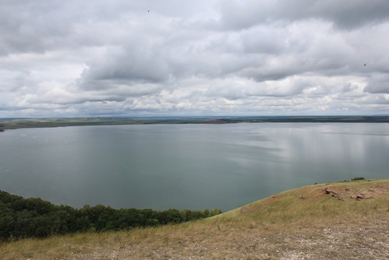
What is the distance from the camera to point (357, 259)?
6508 millimetres

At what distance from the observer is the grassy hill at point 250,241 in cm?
719

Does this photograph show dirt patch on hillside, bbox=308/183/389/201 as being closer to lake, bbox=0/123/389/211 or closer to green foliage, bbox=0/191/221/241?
green foliage, bbox=0/191/221/241

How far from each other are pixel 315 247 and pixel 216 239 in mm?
3086

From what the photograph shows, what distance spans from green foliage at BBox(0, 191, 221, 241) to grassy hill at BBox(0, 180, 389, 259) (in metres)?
6.38

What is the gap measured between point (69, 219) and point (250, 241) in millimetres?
13825

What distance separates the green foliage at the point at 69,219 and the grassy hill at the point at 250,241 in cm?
638

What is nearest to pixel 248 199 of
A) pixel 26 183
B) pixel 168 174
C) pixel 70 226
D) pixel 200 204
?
pixel 200 204

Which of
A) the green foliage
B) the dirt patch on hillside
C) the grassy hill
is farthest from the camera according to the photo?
the dirt patch on hillside

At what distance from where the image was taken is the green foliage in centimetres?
1455

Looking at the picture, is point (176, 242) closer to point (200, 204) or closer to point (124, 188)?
point (200, 204)

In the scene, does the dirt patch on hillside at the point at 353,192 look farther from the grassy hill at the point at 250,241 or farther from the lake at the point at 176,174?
the lake at the point at 176,174

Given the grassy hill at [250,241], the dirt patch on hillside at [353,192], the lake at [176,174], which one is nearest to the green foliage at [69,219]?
the grassy hill at [250,241]

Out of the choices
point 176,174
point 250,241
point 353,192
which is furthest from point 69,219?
point 176,174

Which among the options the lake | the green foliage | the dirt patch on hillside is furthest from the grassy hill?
the lake
